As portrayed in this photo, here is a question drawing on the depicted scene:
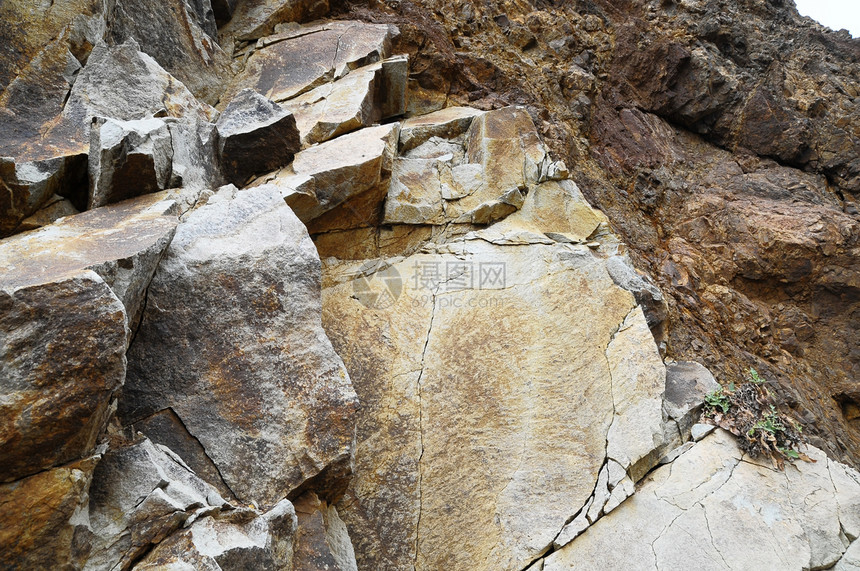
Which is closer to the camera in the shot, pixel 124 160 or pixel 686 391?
pixel 124 160

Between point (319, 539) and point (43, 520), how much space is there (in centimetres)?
145

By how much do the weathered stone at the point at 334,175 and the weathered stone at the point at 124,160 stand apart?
100 centimetres

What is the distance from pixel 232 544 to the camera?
263cm

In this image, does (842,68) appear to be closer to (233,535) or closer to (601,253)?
(601,253)

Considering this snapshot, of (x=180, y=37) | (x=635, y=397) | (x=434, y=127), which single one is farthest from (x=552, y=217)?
(x=180, y=37)

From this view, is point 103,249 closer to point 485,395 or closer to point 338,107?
point 485,395

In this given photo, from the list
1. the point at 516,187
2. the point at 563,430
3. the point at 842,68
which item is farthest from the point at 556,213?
the point at 842,68

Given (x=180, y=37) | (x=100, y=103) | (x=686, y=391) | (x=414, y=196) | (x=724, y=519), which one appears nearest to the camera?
(x=724, y=519)

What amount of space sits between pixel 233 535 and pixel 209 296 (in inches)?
61.6

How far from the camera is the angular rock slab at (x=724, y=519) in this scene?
3814mm

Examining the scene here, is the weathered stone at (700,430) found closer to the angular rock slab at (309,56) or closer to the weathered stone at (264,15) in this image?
the angular rock slab at (309,56)

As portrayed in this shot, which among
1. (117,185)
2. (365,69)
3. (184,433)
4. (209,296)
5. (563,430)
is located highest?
(365,69)

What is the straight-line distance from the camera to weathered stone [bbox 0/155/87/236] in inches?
141

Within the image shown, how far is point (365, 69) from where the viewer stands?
6.69m
